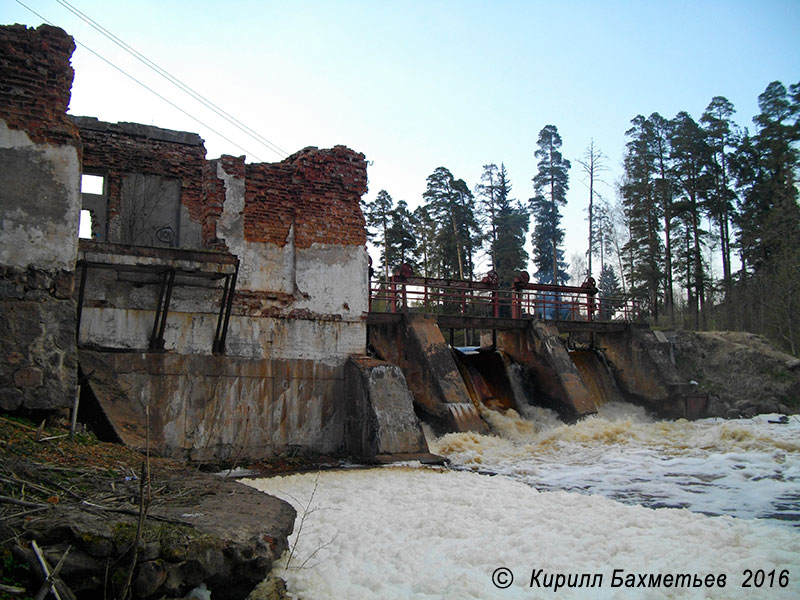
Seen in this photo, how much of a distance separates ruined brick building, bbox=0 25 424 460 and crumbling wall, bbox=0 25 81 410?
0.06 feet

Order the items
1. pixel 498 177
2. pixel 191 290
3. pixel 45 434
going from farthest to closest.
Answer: pixel 498 177 < pixel 191 290 < pixel 45 434

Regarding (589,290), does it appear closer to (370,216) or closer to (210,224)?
(210,224)

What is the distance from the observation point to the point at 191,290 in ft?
33.3

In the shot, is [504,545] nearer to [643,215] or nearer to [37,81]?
[37,81]

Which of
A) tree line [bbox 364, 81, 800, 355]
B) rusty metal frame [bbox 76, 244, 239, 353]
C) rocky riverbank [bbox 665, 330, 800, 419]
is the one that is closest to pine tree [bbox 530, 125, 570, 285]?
tree line [bbox 364, 81, 800, 355]

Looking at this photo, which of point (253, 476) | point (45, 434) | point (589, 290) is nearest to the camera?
point (45, 434)

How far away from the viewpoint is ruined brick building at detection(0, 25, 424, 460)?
26.4ft

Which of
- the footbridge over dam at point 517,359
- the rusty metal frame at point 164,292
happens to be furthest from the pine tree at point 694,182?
the rusty metal frame at point 164,292

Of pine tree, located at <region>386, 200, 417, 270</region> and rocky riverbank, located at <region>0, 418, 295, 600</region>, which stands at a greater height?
pine tree, located at <region>386, 200, 417, 270</region>

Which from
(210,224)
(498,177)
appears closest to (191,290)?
(210,224)

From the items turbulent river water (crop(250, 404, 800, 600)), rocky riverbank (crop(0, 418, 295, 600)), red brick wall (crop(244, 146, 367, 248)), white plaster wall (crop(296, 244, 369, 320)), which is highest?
red brick wall (crop(244, 146, 367, 248))

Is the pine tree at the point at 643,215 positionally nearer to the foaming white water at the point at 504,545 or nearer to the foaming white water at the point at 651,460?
the foaming white water at the point at 651,460

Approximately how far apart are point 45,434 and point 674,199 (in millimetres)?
33577

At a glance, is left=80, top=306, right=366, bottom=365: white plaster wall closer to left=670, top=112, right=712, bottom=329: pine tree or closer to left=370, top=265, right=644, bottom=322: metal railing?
left=370, top=265, right=644, bottom=322: metal railing
